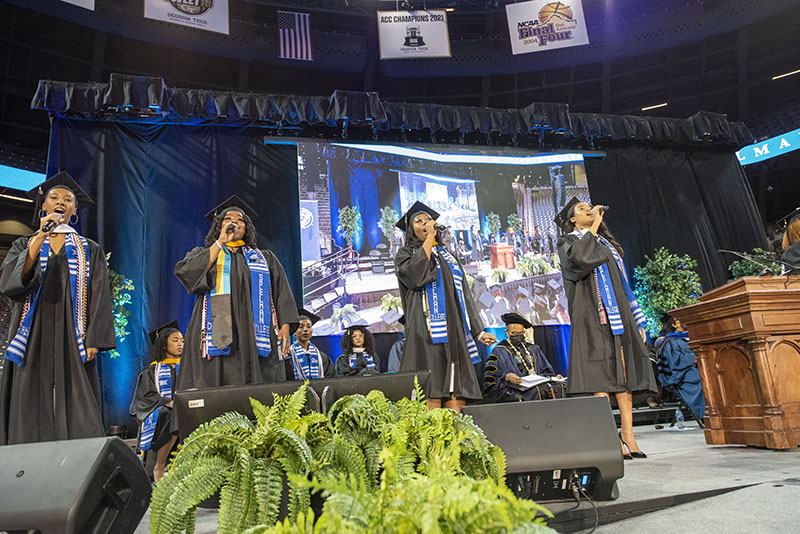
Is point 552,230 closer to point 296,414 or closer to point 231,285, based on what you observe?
point 231,285

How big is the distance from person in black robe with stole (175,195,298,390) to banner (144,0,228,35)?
646 cm

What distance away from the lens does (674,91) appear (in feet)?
45.7

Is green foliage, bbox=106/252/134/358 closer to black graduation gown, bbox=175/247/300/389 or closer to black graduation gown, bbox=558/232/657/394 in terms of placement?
black graduation gown, bbox=175/247/300/389

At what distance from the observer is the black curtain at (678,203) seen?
1119cm

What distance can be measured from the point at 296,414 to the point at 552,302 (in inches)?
340

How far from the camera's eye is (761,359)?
3.58 metres

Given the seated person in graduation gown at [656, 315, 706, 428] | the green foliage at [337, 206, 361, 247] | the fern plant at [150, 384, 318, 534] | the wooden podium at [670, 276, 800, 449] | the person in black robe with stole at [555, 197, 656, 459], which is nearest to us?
the fern plant at [150, 384, 318, 534]

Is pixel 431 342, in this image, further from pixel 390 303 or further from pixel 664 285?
pixel 664 285

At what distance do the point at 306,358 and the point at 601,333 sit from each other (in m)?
3.97

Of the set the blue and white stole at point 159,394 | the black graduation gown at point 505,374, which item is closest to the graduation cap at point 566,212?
the black graduation gown at point 505,374

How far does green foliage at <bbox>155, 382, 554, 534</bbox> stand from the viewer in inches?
26.9

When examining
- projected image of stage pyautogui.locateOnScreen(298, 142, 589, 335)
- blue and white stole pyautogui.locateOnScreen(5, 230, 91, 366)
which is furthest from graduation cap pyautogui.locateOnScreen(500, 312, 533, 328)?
blue and white stole pyautogui.locateOnScreen(5, 230, 91, 366)

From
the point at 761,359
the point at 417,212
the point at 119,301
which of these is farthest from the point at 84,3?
the point at 761,359

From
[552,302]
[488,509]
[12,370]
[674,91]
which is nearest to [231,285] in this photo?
[12,370]
